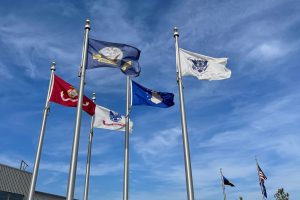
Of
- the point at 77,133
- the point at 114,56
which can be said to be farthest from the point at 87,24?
the point at 77,133

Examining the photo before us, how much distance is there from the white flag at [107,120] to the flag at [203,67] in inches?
287

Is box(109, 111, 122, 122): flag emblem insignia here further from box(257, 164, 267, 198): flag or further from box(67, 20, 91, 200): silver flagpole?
box(257, 164, 267, 198): flag

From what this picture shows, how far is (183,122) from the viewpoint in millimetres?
15930

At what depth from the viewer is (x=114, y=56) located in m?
17.2

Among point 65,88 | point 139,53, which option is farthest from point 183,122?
point 65,88

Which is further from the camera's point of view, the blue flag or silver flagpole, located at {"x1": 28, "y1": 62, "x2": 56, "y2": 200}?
silver flagpole, located at {"x1": 28, "y1": 62, "x2": 56, "y2": 200}

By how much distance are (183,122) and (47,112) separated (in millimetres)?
9059

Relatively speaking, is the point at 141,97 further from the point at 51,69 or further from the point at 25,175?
the point at 25,175

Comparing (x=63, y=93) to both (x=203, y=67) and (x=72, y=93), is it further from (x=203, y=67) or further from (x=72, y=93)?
(x=203, y=67)

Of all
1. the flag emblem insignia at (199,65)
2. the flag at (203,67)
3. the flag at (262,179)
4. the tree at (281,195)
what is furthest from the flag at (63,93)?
the tree at (281,195)

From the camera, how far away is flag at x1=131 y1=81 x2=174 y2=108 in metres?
19.0

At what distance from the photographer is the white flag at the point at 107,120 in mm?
23266

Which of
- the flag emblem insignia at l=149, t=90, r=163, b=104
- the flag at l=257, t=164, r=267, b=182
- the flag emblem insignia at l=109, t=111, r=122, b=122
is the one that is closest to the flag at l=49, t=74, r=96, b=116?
the flag emblem insignia at l=109, t=111, r=122, b=122

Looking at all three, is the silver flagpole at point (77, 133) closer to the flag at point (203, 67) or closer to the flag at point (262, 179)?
the flag at point (203, 67)
